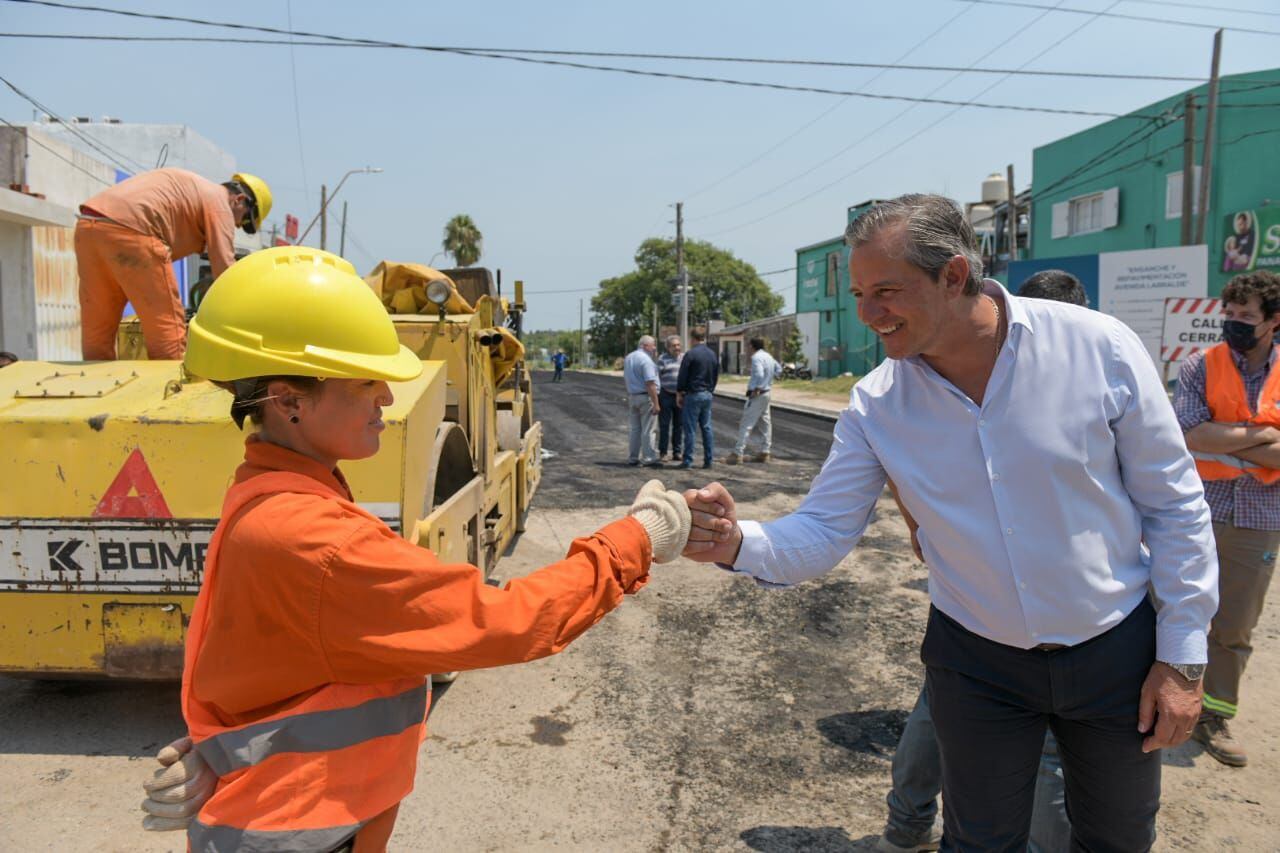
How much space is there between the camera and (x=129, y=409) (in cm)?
366

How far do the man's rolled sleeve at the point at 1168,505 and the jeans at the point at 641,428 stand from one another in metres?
10.1

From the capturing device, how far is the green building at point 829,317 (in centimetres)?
4112

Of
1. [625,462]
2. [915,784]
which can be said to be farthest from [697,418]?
[915,784]

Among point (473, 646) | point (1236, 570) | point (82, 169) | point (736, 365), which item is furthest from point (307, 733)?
point (736, 365)

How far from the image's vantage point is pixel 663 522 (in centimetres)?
204

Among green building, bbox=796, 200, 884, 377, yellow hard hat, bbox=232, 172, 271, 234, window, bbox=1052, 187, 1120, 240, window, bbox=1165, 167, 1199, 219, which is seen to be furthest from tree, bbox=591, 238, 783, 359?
yellow hard hat, bbox=232, 172, 271, 234

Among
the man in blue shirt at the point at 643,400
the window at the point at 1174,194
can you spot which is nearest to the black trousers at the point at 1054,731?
the man in blue shirt at the point at 643,400

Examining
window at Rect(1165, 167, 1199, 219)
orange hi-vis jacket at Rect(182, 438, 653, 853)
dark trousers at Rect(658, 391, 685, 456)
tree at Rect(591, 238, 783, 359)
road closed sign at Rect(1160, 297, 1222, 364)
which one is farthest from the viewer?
tree at Rect(591, 238, 783, 359)

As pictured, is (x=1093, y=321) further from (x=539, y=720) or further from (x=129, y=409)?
(x=129, y=409)

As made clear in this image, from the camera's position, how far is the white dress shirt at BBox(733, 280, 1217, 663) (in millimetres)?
2066

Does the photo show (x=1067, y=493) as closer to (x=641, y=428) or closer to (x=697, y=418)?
(x=697, y=418)

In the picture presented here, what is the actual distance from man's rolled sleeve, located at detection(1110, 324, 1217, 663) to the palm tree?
45.3 metres

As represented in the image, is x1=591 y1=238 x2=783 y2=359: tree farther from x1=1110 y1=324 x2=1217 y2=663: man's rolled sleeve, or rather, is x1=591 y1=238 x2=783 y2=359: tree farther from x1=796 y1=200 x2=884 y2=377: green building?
x1=1110 y1=324 x2=1217 y2=663: man's rolled sleeve

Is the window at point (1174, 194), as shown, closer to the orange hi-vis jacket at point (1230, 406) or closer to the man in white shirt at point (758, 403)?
the man in white shirt at point (758, 403)
